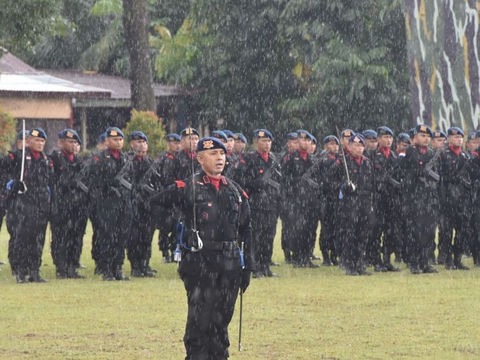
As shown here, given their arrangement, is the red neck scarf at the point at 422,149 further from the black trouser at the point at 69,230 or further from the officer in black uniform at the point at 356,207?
the black trouser at the point at 69,230

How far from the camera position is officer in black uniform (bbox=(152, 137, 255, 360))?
924cm

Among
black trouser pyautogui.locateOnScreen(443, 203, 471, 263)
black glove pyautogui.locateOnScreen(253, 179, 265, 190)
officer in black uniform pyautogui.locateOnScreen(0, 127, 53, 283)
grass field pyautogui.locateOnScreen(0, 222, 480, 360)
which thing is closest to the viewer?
grass field pyautogui.locateOnScreen(0, 222, 480, 360)

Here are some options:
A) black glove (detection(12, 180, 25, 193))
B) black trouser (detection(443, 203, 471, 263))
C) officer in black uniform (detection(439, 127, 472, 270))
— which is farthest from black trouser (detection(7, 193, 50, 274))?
black trouser (detection(443, 203, 471, 263))

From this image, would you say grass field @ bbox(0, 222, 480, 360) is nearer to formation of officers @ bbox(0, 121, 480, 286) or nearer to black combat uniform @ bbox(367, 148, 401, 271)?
formation of officers @ bbox(0, 121, 480, 286)

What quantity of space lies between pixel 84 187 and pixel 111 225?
44.3 inches

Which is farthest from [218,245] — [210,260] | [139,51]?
[139,51]

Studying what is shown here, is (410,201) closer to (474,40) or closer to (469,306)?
(469,306)

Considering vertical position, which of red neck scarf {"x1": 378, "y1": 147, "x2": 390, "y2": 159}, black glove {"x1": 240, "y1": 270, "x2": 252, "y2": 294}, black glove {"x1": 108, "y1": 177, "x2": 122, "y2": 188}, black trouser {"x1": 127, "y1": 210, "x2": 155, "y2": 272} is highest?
red neck scarf {"x1": 378, "y1": 147, "x2": 390, "y2": 159}

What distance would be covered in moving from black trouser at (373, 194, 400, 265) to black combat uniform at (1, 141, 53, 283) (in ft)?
16.1

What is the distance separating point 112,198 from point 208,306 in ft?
24.3

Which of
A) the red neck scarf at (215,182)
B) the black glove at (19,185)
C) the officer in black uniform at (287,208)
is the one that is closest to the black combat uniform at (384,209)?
the officer in black uniform at (287,208)

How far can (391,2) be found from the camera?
127 ft

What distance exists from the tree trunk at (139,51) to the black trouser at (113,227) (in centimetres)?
1718

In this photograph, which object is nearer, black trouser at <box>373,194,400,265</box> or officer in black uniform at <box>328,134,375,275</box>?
officer in black uniform at <box>328,134,375,275</box>
